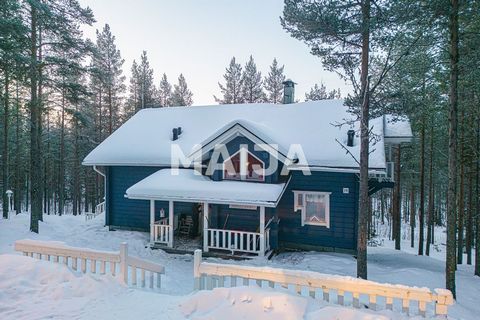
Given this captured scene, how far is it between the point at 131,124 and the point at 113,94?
11021 millimetres

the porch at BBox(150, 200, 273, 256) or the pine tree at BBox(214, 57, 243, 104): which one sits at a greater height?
the pine tree at BBox(214, 57, 243, 104)

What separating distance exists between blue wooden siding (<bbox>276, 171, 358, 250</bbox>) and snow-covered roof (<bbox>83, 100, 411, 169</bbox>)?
0.67 meters

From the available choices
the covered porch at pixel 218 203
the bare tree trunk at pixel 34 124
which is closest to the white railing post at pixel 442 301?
the covered porch at pixel 218 203

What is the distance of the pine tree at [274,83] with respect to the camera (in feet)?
99.7

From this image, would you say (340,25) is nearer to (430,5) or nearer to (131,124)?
(430,5)

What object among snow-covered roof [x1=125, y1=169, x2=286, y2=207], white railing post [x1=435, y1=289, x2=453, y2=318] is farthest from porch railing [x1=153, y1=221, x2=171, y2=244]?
white railing post [x1=435, y1=289, x2=453, y2=318]

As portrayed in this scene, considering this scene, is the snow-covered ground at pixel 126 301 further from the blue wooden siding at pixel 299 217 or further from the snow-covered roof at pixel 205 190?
the blue wooden siding at pixel 299 217

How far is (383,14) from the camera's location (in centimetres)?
762

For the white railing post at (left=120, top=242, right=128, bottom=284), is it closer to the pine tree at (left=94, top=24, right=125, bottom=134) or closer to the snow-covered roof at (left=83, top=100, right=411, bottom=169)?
the snow-covered roof at (left=83, top=100, right=411, bottom=169)

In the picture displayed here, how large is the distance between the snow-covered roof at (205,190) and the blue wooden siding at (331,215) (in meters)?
Answer: 1.03

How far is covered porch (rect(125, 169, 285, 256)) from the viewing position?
10.8 metres

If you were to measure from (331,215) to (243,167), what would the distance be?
13.0ft

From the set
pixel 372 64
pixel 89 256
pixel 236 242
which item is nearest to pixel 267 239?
pixel 236 242

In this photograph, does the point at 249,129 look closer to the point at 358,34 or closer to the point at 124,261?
the point at 358,34
